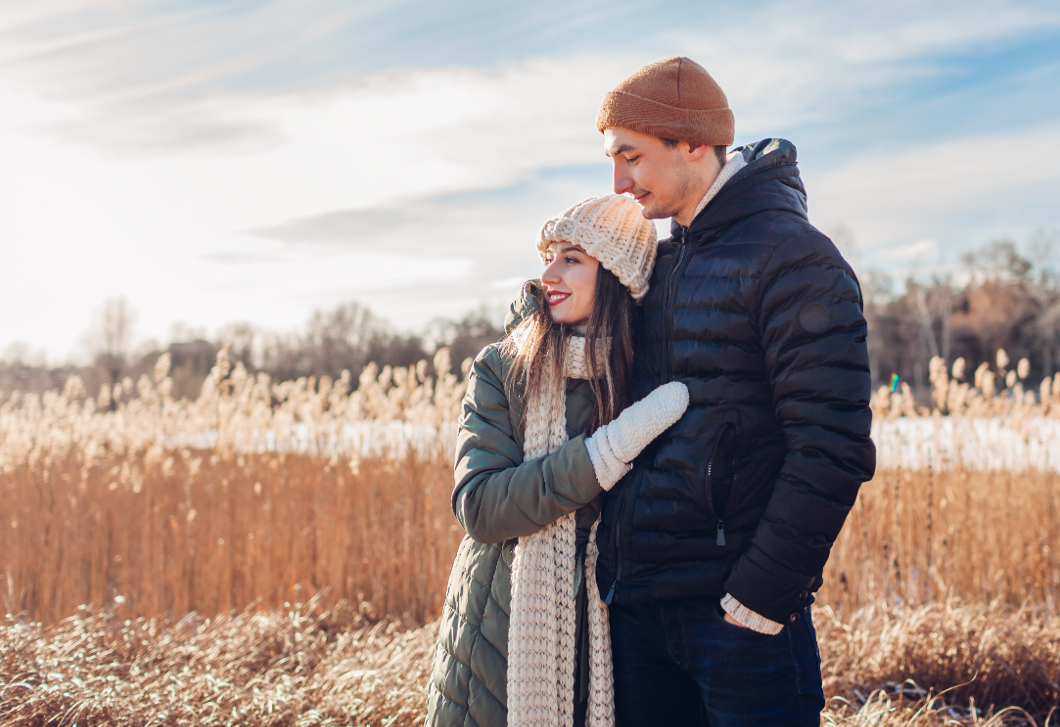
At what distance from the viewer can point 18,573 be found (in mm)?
4434

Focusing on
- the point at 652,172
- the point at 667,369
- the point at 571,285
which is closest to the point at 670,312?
the point at 667,369

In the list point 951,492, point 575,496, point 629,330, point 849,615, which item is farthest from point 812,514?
point 951,492

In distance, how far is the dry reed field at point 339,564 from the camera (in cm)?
305

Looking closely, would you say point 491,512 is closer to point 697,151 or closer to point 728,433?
point 728,433

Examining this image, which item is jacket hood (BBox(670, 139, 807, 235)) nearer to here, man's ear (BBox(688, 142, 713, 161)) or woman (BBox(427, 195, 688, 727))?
man's ear (BBox(688, 142, 713, 161))

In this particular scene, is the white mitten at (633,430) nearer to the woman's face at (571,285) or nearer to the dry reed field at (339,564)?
the woman's face at (571,285)

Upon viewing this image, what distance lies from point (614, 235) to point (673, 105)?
389 millimetres

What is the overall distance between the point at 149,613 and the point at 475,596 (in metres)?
3.40

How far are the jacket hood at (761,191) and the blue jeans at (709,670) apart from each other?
98cm

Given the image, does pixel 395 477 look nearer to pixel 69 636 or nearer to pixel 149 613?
pixel 149 613

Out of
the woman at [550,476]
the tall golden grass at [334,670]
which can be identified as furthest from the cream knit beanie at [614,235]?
the tall golden grass at [334,670]

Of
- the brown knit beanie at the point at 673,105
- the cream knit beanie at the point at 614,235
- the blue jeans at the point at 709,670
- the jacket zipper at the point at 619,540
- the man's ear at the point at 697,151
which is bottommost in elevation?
the blue jeans at the point at 709,670

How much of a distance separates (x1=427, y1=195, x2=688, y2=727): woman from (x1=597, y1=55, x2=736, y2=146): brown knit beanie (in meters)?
0.25

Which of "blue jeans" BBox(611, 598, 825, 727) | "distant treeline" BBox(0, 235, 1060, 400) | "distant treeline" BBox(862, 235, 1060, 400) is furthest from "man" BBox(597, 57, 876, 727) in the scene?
"distant treeline" BBox(862, 235, 1060, 400)
